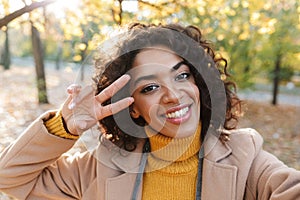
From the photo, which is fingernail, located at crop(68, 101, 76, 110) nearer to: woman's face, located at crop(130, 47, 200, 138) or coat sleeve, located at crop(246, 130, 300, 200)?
woman's face, located at crop(130, 47, 200, 138)

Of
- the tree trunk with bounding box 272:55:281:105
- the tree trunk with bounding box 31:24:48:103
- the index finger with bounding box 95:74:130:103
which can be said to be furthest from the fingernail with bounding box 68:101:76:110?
the tree trunk with bounding box 272:55:281:105

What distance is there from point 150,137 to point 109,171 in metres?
0.22

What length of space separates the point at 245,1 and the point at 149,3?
336 centimetres

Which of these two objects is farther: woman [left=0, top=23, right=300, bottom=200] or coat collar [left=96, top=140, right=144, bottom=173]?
coat collar [left=96, top=140, right=144, bottom=173]

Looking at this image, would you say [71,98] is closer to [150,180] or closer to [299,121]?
[150,180]

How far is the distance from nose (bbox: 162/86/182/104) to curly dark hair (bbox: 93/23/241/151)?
16 centimetres

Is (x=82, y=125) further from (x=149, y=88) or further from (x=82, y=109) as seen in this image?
(x=149, y=88)

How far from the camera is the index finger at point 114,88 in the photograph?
1.57 metres

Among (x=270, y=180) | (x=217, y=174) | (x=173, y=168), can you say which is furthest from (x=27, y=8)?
(x=270, y=180)

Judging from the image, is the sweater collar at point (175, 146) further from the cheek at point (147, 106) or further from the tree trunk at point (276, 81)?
the tree trunk at point (276, 81)

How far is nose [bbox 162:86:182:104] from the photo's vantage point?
5.04ft

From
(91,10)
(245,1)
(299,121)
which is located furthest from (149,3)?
(299,121)

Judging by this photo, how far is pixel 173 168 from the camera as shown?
1667 millimetres

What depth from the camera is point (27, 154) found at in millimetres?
1746
